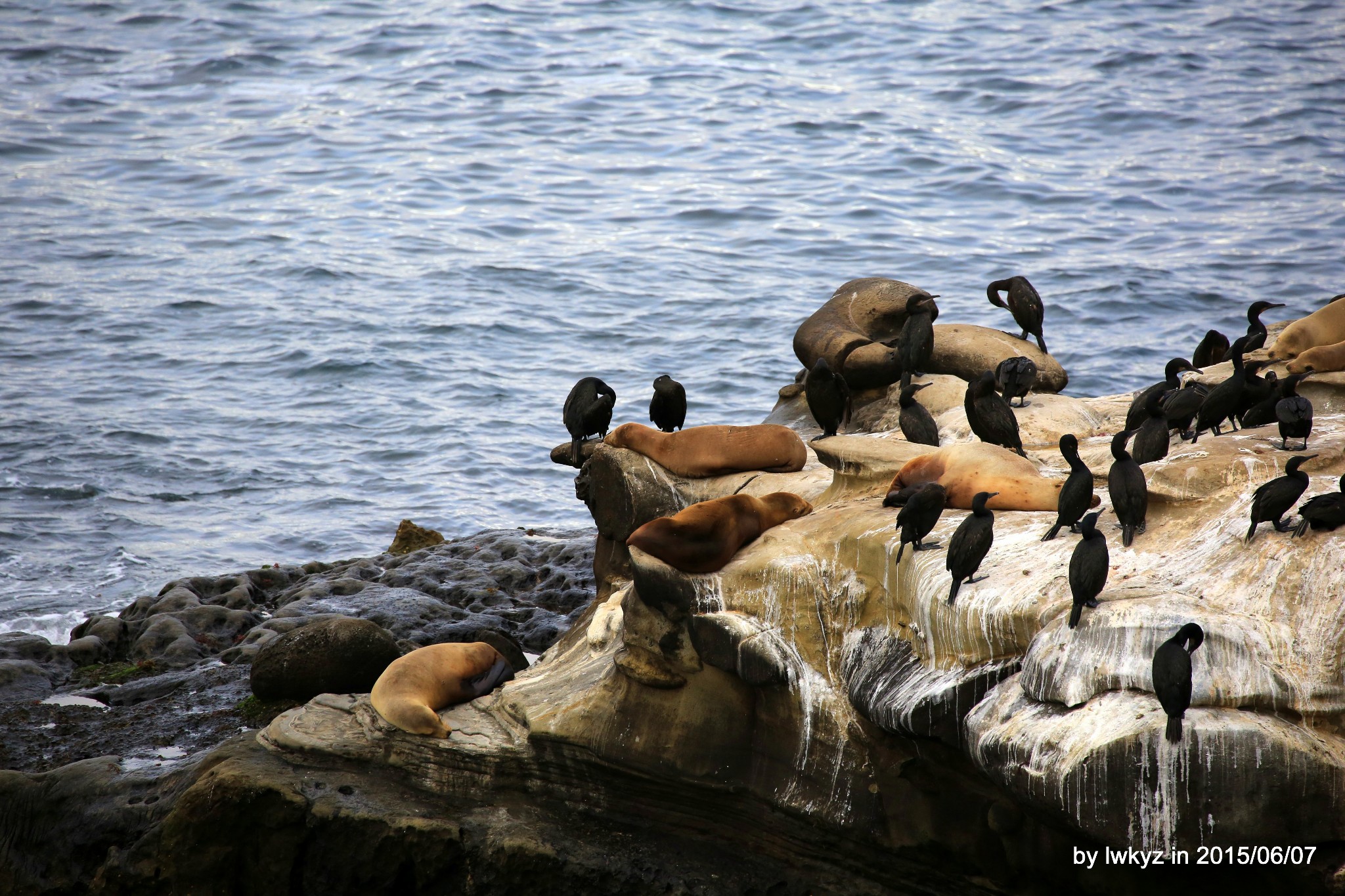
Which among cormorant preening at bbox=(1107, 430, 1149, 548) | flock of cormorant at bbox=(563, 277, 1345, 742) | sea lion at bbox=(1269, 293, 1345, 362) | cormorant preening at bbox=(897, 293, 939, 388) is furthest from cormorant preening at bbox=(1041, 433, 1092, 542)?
sea lion at bbox=(1269, 293, 1345, 362)

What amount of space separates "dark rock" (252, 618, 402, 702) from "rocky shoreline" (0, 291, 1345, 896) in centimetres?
22

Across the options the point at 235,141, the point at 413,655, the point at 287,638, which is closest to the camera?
the point at 413,655

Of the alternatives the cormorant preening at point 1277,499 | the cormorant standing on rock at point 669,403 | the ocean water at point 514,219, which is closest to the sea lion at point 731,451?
the cormorant standing on rock at point 669,403

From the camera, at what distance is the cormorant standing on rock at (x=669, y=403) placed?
32.8ft

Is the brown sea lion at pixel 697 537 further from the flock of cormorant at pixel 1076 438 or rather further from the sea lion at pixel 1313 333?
the sea lion at pixel 1313 333

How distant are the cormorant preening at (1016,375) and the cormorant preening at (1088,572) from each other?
363 centimetres

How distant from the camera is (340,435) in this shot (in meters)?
18.0

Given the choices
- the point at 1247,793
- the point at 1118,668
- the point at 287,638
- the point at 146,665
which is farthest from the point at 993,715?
the point at 146,665

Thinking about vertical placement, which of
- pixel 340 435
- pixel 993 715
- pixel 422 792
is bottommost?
pixel 340 435

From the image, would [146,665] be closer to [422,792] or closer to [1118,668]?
[422,792]

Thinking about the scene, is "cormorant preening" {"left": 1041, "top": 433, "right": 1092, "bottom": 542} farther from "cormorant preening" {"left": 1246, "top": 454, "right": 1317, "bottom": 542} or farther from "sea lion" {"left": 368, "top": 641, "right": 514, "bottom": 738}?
"sea lion" {"left": 368, "top": 641, "right": 514, "bottom": 738}

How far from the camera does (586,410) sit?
387 inches

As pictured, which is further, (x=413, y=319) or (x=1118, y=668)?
(x=413, y=319)

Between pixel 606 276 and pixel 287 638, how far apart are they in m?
15.0
